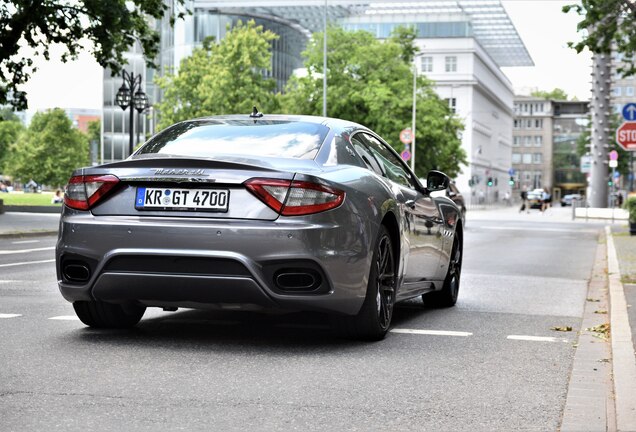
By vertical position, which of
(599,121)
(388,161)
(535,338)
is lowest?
(535,338)

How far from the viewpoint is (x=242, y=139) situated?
729cm

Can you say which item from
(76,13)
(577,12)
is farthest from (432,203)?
(76,13)

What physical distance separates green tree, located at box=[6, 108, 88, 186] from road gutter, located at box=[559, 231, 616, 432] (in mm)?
88338

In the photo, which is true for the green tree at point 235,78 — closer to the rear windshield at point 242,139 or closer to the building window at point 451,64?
the building window at point 451,64

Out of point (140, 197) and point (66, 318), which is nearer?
point (140, 197)

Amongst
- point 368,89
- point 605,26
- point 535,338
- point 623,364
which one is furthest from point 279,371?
point 368,89

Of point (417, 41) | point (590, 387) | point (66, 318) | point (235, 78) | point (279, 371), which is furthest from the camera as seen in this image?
point (417, 41)

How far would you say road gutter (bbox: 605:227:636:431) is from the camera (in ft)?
Answer: 15.9

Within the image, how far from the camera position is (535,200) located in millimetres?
98562

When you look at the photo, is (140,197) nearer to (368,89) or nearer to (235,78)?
(235,78)

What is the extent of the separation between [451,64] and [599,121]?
194 ft

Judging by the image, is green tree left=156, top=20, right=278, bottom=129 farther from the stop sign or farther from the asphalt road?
the asphalt road

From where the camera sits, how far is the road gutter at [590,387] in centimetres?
478

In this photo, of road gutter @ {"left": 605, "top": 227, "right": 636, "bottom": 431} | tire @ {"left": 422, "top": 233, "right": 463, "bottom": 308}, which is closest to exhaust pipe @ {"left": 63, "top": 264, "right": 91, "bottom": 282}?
road gutter @ {"left": 605, "top": 227, "right": 636, "bottom": 431}
